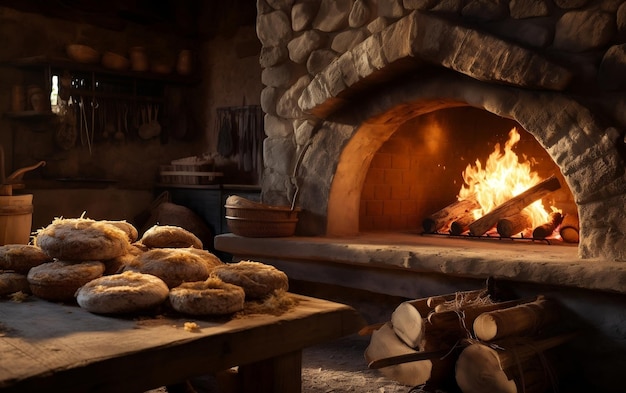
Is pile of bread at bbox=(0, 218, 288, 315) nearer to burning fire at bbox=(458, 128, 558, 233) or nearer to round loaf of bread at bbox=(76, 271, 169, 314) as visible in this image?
round loaf of bread at bbox=(76, 271, 169, 314)

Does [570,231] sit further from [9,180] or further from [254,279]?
[9,180]

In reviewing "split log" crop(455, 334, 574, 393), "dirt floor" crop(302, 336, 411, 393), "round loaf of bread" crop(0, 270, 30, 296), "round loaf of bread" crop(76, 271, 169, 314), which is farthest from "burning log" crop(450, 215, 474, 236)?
"round loaf of bread" crop(0, 270, 30, 296)

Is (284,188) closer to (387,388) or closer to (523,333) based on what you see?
(387,388)

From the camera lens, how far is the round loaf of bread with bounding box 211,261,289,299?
218 cm

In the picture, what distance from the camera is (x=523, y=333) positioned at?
9.64 ft

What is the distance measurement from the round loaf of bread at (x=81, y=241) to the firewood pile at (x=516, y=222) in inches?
110

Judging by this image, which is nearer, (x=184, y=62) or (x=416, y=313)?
(x=416, y=313)

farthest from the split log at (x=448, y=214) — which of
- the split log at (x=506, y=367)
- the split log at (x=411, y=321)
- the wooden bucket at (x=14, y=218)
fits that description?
the wooden bucket at (x=14, y=218)

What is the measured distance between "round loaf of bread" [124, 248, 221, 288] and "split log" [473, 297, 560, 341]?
1.28 meters

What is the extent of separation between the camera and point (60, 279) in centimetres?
217

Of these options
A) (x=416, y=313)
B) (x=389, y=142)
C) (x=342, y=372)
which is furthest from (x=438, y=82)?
(x=342, y=372)

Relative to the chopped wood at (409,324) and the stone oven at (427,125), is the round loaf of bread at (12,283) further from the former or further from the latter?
the stone oven at (427,125)

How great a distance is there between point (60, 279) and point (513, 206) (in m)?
3.27

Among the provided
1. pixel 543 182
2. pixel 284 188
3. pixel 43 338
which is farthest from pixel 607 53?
pixel 43 338
